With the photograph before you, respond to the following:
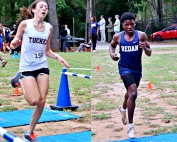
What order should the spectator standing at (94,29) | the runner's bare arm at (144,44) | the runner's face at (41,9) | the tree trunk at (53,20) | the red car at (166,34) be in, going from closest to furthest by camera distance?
the spectator standing at (94,29) → the runner's face at (41,9) → the runner's bare arm at (144,44) → the red car at (166,34) → the tree trunk at (53,20)

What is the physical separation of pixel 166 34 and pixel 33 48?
5.48 ft

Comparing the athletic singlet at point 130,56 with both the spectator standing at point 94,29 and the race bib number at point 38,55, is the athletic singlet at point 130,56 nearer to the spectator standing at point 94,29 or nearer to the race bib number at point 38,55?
the spectator standing at point 94,29

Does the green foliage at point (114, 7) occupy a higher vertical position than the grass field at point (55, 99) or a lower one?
higher

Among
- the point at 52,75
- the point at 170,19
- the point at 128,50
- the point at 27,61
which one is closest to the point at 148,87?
the point at 170,19

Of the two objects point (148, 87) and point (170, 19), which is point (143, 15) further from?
point (148, 87)

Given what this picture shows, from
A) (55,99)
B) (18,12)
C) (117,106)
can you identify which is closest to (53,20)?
(18,12)

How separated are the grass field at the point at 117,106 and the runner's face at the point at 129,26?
1.07 ft

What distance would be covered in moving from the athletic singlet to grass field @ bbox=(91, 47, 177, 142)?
0.58ft

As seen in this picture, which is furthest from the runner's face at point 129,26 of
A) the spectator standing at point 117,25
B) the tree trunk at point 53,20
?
the tree trunk at point 53,20

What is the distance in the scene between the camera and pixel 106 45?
15.0 ft

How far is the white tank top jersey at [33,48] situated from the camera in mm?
4398

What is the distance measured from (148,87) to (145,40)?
2.78 meters

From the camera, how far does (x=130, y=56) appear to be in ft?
15.2

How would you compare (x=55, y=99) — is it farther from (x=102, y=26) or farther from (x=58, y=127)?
(x=102, y=26)
